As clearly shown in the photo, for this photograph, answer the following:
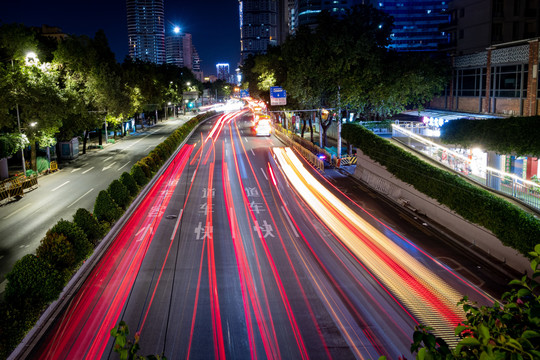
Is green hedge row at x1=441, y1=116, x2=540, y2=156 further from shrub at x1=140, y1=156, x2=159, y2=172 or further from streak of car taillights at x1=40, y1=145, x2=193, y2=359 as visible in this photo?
shrub at x1=140, y1=156, x2=159, y2=172

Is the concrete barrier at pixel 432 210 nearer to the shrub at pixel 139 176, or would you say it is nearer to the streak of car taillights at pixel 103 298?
the streak of car taillights at pixel 103 298

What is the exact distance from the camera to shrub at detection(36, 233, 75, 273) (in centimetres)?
1402

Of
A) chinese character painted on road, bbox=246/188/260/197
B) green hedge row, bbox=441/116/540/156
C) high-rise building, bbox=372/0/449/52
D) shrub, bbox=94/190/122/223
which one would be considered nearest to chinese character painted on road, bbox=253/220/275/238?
chinese character painted on road, bbox=246/188/260/197

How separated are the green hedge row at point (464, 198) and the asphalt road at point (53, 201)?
18.4 meters

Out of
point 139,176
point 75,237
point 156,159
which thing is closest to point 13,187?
point 139,176

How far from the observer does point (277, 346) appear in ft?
36.2

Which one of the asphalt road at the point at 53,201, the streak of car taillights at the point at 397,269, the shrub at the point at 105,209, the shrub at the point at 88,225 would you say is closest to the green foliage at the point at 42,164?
the asphalt road at the point at 53,201

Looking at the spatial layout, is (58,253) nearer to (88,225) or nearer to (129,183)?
(88,225)

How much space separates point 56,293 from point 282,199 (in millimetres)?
15865

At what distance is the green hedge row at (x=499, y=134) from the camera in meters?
19.5

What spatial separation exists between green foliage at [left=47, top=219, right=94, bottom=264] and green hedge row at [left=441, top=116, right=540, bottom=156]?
63.2 ft

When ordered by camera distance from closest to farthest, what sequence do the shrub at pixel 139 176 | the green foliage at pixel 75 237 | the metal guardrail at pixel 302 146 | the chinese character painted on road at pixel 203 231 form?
the green foliage at pixel 75 237
the chinese character painted on road at pixel 203 231
the shrub at pixel 139 176
the metal guardrail at pixel 302 146

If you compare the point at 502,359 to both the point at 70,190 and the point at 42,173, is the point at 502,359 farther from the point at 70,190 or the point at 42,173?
the point at 42,173

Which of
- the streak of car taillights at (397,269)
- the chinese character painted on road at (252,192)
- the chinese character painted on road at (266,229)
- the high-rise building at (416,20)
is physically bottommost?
the streak of car taillights at (397,269)
